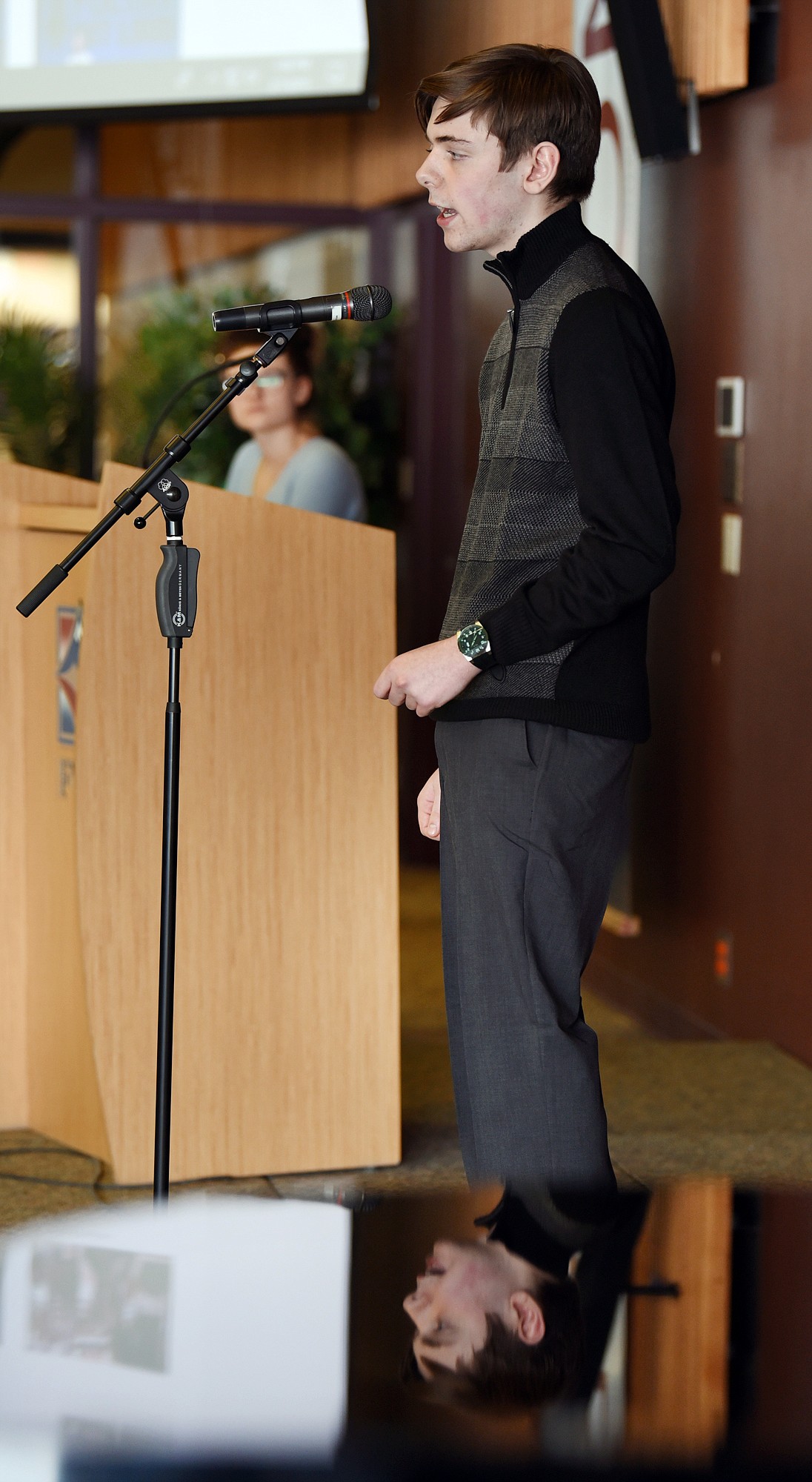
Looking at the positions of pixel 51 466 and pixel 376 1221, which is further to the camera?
pixel 51 466

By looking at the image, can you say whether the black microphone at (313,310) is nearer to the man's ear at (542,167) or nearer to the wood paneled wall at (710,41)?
the man's ear at (542,167)

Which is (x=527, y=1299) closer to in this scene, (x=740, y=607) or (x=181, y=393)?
(x=181, y=393)

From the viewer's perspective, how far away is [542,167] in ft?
5.89

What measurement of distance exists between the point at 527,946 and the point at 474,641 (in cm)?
33

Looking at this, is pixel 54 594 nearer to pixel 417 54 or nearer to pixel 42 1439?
pixel 42 1439

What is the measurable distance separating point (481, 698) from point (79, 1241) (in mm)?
926

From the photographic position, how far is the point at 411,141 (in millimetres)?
5809

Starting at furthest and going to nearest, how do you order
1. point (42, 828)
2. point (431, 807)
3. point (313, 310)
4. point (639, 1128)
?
point (639, 1128) < point (42, 828) < point (431, 807) < point (313, 310)

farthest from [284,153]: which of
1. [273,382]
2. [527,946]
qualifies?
[527,946]

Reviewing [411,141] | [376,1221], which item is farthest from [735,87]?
[376,1221]

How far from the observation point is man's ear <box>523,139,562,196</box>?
1787mm

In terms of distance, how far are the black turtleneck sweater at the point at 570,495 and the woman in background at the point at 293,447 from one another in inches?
63.6

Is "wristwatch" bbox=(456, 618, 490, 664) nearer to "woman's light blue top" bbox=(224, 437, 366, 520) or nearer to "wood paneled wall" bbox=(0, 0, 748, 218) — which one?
"woman's light blue top" bbox=(224, 437, 366, 520)

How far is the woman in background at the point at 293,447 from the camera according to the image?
3.56 m
